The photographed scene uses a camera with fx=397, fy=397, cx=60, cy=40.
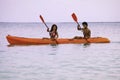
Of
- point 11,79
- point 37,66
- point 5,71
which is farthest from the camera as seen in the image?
point 37,66

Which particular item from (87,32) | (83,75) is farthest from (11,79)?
(87,32)

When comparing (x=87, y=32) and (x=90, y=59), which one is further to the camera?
(x=87, y=32)

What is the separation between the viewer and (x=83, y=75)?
33.2 ft

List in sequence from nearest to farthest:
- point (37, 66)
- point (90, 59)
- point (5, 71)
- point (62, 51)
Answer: point (5, 71), point (37, 66), point (90, 59), point (62, 51)

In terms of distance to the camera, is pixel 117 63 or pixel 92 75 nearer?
pixel 92 75

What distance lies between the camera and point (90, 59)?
13914 millimetres

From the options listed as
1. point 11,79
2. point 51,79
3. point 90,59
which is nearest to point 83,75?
point 51,79

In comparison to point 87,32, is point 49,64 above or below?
below

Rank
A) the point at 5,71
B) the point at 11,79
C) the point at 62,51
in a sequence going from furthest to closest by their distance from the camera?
1. the point at 62,51
2. the point at 5,71
3. the point at 11,79

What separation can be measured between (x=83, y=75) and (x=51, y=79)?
3.10 feet

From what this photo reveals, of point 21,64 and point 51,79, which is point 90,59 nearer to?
point 21,64

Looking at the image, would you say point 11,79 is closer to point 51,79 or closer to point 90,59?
point 51,79

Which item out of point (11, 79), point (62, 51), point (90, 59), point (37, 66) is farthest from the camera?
point (62, 51)

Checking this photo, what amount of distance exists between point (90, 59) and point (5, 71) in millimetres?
3958
